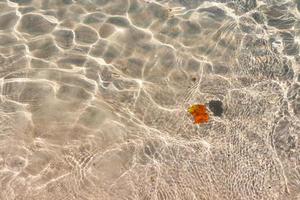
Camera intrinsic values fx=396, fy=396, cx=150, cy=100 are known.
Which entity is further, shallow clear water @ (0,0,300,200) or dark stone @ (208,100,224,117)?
dark stone @ (208,100,224,117)

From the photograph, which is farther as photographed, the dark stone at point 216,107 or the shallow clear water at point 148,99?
the dark stone at point 216,107

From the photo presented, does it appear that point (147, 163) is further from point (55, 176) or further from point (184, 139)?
point (55, 176)

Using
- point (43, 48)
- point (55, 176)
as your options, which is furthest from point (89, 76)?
point (55, 176)

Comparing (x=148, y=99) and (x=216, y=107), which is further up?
(x=216, y=107)

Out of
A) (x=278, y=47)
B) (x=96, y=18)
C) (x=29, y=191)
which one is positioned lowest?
(x=29, y=191)
